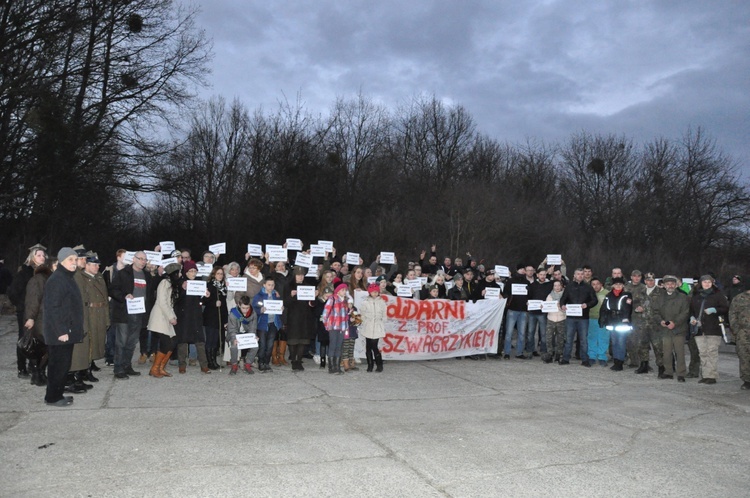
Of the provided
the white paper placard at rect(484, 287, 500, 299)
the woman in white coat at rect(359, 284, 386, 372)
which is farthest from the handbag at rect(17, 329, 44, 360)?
the white paper placard at rect(484, 287, 500, 299)

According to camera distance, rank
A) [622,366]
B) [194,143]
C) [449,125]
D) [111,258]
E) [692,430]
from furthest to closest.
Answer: [449,125] → [194,143] → [111,258] → [622,366] → [692,430]

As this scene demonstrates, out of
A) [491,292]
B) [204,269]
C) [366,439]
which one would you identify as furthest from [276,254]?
[366,439]

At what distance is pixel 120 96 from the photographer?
24547mm

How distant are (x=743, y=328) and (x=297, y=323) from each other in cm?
808

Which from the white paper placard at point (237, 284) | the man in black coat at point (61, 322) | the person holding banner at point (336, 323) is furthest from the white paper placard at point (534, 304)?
the man in black coat at point (61, 322)

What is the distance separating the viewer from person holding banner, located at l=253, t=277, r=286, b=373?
11.5 meters

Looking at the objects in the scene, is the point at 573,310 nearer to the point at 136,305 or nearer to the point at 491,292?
the point at 491,292

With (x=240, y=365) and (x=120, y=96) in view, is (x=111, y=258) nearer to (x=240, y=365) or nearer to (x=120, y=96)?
(x=120, y=96)

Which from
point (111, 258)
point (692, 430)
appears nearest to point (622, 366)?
point (692, 430)

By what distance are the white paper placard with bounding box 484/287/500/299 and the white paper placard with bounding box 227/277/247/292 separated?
600 centimetres

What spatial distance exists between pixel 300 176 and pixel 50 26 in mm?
18625

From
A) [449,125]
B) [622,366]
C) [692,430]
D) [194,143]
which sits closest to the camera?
[692,430]

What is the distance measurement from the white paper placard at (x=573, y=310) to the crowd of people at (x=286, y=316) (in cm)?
2

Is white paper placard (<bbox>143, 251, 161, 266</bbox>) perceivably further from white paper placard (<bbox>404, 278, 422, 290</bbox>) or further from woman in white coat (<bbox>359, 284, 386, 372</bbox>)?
white paper placard (<bbox>404, 278, 422, 290</bbox>)
